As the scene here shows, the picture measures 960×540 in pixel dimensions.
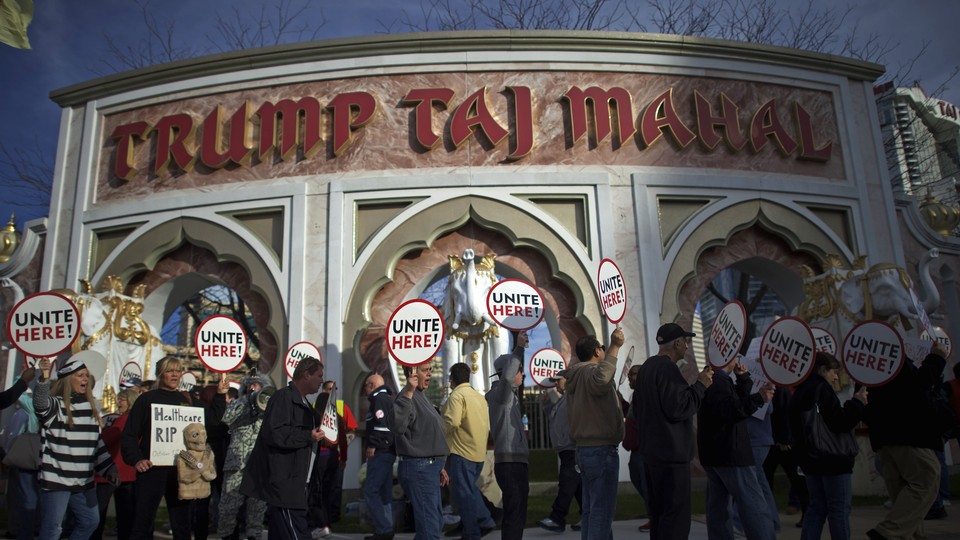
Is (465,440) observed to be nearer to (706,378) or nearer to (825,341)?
(706,378)

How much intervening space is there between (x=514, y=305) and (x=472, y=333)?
2509mm

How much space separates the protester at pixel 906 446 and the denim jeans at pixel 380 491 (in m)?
4.58

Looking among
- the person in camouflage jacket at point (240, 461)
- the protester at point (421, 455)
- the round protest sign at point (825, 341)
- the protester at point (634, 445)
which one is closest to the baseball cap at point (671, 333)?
the protester at point (634, 445)

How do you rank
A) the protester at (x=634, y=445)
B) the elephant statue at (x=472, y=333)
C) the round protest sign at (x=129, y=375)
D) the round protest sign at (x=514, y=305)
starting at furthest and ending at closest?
the elephant statue at (x=472, y=333)
the round protest sign at (x=129, y=375)
the round protest sign at (x=514, y=305)
the protester at (x=634, y=445)

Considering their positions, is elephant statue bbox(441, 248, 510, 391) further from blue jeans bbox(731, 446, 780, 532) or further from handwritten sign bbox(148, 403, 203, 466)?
handwritten sign bbox(148, 403, 203, 466)

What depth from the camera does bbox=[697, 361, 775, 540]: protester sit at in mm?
5727

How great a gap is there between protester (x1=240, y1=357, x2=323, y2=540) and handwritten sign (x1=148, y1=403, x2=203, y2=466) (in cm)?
Answer: 138

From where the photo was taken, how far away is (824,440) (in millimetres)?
6000

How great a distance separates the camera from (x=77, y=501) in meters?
6.48

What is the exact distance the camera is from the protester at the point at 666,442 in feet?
17.8

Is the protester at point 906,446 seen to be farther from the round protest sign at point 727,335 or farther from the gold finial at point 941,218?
the gold finial at point 941,218

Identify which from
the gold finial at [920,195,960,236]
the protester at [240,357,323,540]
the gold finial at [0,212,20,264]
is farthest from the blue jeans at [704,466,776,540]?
the gold finial at [0,212,20,264]

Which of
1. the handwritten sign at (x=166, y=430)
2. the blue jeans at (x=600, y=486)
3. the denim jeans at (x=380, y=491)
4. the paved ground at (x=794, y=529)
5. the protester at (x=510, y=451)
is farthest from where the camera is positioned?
the denim jeans at (x=380, y=491)

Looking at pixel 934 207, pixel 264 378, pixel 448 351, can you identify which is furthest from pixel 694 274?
pixel 264 378
